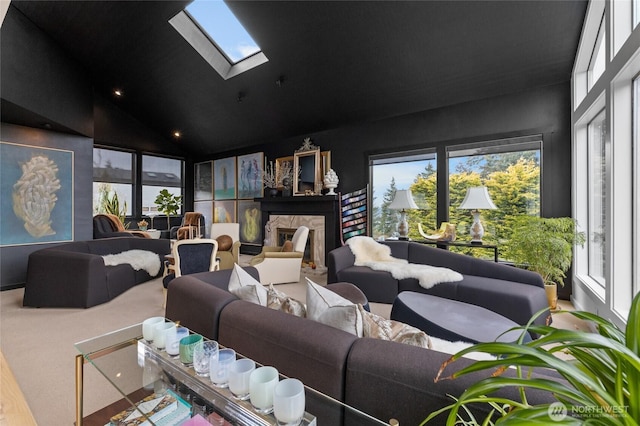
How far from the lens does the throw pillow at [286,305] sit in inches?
58.2

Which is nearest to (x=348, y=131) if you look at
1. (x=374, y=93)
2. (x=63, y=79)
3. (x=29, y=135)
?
(x=374, y=93)

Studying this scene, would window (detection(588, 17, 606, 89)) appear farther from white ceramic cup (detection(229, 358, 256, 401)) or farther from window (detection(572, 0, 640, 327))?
white ceramic cup (detection(229, 358, 256, 401))

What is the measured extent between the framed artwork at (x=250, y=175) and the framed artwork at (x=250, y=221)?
25 cm

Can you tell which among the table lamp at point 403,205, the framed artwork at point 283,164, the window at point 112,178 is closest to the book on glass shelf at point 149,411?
the table lamp at point 403,205

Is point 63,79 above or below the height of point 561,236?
above

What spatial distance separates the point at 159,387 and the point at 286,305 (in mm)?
658

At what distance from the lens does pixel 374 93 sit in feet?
14.8

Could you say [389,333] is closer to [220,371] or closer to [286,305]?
[286,305]

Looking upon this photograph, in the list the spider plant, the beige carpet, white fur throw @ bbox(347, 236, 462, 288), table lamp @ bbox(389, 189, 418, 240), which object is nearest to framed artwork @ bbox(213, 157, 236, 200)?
the beige carpet

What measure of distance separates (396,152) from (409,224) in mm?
1267

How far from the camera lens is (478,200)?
362 cm

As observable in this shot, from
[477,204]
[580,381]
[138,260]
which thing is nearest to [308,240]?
[138,260]

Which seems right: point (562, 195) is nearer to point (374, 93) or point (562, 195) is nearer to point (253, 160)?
point (374, 93)

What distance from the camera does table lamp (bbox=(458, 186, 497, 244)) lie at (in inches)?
141
